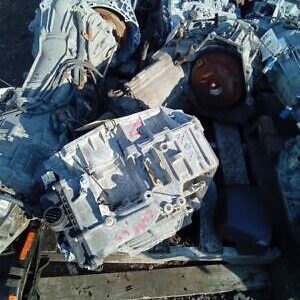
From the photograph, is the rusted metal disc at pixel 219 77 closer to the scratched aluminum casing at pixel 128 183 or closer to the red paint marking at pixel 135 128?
the scratched aluminum casing at pixel 128 183

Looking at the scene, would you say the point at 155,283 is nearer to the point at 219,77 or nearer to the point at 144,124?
the point at 144,124

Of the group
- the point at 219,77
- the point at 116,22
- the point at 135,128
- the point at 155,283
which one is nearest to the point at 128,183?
the point at 135,128

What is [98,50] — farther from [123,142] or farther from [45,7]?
[123,142]

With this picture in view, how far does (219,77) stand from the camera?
401 cm

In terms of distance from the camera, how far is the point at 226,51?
13.1 feet

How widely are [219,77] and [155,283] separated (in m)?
1.63

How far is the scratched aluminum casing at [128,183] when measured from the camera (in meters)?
3.25

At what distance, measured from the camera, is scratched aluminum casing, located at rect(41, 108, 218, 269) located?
10.6ft

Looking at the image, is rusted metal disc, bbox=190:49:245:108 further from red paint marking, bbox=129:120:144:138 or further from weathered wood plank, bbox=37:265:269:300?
weathered wood plank, bbox=37:265:269:300

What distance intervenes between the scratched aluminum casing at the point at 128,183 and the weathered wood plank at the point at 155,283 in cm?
38

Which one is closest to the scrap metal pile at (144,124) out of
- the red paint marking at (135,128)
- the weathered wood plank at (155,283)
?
the red paint marking at (135,128)

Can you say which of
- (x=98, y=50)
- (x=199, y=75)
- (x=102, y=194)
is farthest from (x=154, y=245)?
(x=98, y=50)

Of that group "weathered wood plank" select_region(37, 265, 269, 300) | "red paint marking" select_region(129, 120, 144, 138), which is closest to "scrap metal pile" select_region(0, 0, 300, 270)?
"red paint marking" select_region(129, 120, 144, 138)

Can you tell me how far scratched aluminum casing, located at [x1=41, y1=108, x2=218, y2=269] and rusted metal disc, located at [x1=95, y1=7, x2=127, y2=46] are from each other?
142cm
